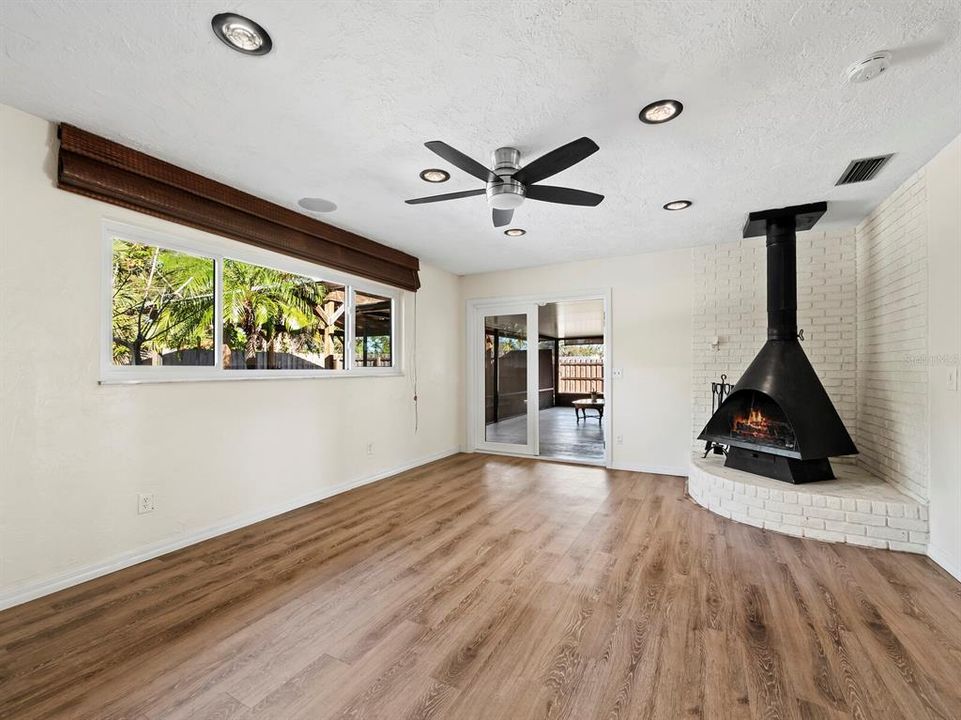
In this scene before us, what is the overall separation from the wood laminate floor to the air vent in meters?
2.56

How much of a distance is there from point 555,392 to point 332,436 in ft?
27.3

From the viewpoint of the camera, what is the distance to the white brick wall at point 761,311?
13.9ft

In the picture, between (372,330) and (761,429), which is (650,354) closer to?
(761,429)

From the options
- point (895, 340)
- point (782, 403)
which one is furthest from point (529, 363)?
point (895, 340)

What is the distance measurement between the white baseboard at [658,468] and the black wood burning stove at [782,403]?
92 centimetres

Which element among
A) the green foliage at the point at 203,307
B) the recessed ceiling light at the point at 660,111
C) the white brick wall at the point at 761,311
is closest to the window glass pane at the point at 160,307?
the green foliage at the point at 203,307

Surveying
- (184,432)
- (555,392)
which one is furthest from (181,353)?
(555,392)

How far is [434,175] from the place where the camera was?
2979mm

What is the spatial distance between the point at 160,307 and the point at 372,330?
7.13 ft

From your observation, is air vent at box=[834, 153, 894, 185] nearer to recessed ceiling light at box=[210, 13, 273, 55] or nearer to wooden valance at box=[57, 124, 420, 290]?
recessed ceiling light at box=[210, 13, 273, 55]

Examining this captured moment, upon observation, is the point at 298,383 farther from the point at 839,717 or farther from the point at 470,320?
the point at 839,717

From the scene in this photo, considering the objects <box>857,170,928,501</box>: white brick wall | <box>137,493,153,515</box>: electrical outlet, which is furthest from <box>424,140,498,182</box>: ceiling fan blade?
<box>857,170,928,501</box>: white brick wall

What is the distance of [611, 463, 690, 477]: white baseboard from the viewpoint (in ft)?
16.0

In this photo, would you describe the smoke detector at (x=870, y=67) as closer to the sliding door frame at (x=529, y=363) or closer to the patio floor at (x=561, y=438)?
the sliding door frame at (x=529, y=363)
